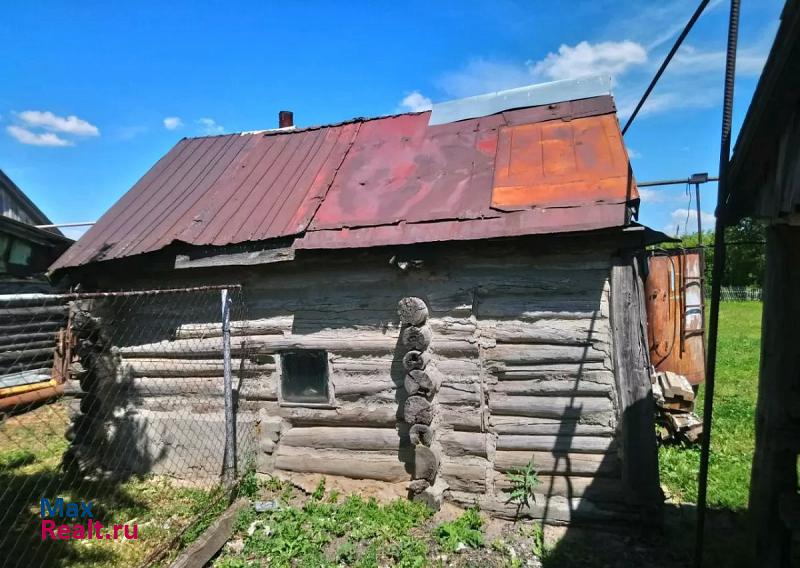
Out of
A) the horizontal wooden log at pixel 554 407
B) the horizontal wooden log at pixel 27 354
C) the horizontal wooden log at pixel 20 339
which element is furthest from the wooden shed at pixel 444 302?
the horizontal wooden log at pixel 27 354

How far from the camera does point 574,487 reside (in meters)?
4.99

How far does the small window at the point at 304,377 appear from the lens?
5.84 m

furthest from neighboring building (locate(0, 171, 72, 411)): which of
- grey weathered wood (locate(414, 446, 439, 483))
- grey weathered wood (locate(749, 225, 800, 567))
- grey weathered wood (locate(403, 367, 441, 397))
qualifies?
grey weathered wood (locate(749, 225, 800, 567))

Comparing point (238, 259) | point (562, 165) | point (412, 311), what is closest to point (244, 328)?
point (238, 259)

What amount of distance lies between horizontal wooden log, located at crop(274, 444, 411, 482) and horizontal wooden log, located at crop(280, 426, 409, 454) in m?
0.07

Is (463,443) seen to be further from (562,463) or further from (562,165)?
(562,165)

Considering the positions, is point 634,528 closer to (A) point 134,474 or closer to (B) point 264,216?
(B) point 264,216

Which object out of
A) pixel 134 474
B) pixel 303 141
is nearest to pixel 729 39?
pixel 303 141

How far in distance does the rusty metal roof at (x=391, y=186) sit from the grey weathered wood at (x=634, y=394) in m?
0.75

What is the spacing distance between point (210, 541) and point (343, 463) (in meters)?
1.63

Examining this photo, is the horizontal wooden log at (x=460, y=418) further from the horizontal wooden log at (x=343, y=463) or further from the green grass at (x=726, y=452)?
the green grass at (x=726, y=452)

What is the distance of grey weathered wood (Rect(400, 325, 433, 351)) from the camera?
5.14m

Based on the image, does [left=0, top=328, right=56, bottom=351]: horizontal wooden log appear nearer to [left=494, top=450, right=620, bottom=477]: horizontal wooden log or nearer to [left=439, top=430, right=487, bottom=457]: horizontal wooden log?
[left=439, top=430, right=487, bottom=457]: horizontal wooden log

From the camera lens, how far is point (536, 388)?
16.8ft
